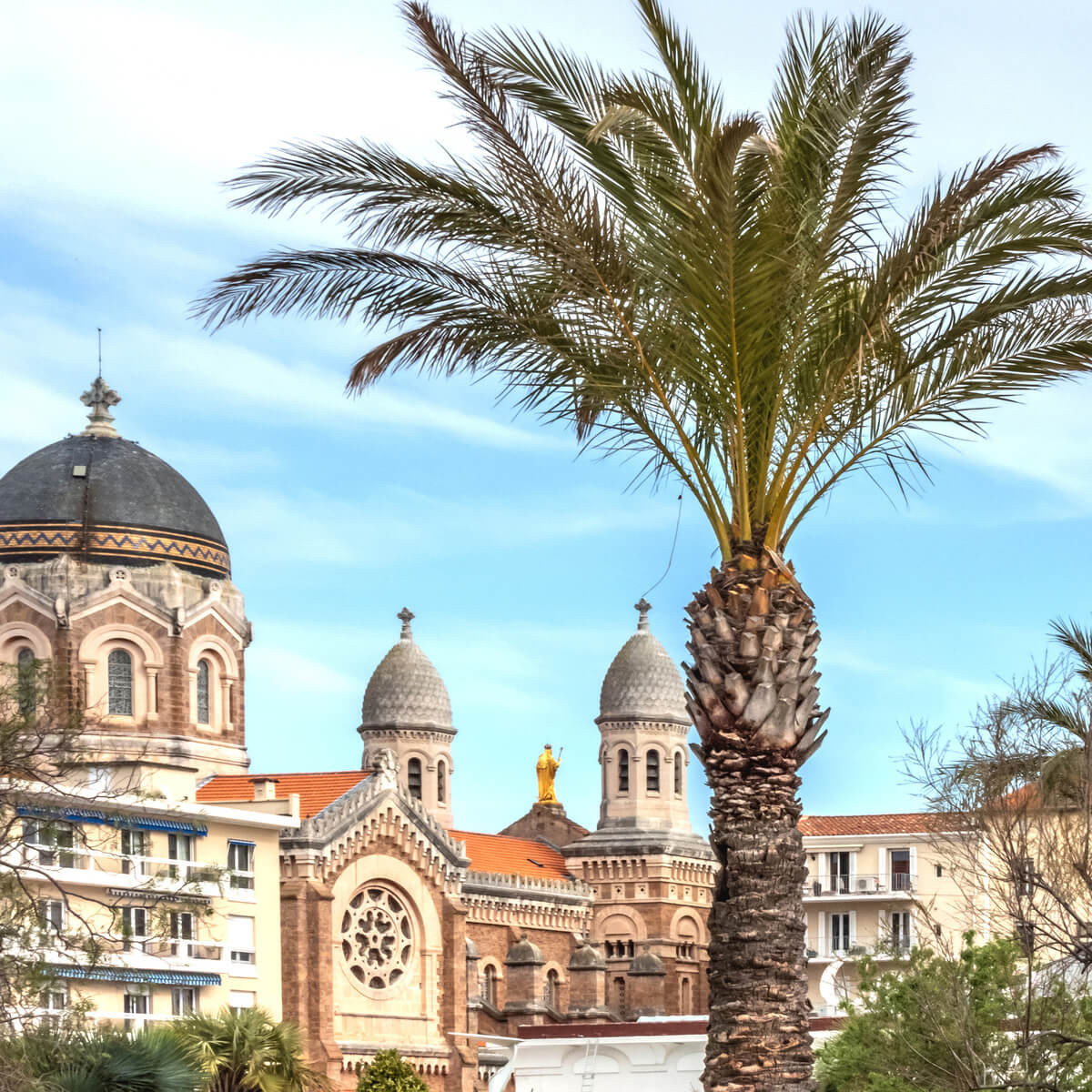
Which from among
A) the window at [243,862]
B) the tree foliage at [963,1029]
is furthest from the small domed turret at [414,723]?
the tree foliage at [963,1029]

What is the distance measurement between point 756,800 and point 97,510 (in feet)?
180

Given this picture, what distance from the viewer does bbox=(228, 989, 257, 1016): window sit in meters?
55.3

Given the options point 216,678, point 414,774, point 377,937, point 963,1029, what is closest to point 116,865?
point 377,937

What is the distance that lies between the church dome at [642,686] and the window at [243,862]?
3138cm

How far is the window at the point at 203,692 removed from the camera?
226 feet

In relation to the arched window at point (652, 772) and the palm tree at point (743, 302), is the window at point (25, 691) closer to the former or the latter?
the palm tree at point (743, 302)

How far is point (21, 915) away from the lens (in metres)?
26.1

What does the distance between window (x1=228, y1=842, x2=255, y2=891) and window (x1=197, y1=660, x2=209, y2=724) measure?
11.7 m

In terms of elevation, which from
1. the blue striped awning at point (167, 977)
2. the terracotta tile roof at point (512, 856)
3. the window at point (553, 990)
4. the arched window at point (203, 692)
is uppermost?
the arched window at point (203, 692)

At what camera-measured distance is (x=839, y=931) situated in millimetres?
75938

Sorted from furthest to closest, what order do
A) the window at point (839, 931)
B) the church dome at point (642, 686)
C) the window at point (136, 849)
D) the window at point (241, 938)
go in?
1. the church dome at point (642, 686)
2. the window at point (839, 931)
3. the window at point (241, 938)
4. the window at point (136, 849)

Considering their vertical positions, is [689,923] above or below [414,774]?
below

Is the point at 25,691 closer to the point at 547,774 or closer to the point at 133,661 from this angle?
the point at 133,661

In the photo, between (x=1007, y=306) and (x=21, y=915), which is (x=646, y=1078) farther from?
(x=1007, y=306)
